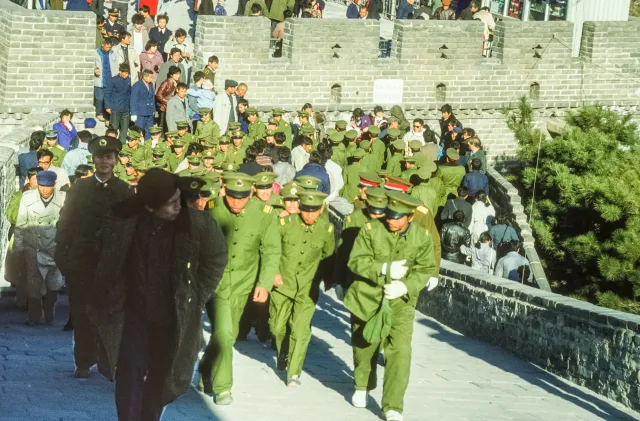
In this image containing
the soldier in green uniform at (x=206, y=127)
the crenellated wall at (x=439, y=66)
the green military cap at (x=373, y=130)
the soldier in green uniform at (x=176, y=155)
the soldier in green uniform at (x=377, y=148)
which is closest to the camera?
the soldier in green uniform at (x=176, y=155)

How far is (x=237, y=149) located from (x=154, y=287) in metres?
10.8

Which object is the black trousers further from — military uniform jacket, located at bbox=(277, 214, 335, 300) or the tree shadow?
the tree shadow

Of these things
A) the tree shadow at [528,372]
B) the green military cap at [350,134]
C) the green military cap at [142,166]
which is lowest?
the tree shadow at [528,372]

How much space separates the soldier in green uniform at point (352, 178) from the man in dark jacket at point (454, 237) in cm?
181

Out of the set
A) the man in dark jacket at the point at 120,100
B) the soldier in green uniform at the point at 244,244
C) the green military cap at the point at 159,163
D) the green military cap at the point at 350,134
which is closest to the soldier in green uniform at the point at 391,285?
the soldier in green uniform at the point at 244,244

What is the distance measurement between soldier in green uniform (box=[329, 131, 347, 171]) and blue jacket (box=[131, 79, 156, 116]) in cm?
309

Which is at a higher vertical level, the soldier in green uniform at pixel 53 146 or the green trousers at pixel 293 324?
the soldier in green uniform at pixel 53 146

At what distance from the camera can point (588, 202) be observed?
62.4 feet

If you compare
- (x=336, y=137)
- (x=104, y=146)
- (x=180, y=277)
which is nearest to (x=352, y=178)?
(x=336, y=137)

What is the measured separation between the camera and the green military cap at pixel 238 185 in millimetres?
11219

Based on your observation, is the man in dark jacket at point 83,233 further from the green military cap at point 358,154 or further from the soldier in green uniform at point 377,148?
the soldier in green uniform at point 377,148

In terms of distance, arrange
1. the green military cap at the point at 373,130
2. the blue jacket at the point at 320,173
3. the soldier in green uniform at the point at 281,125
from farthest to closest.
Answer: the soldier in green uniform at the point at 281,125, the green military cap at the point at 373,130, the blue jacket at the point at 320,173

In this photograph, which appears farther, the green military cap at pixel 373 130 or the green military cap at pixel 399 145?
the green military cap at pixel 373 130

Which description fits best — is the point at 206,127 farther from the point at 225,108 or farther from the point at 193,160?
the point at 193,160
